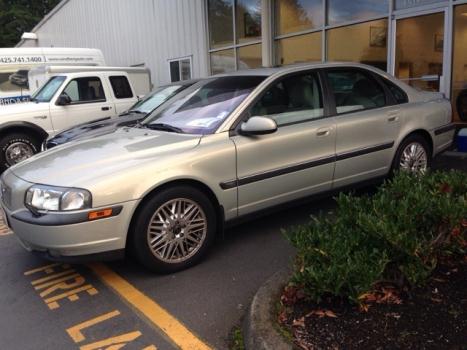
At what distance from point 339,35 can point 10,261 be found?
7.98 meters

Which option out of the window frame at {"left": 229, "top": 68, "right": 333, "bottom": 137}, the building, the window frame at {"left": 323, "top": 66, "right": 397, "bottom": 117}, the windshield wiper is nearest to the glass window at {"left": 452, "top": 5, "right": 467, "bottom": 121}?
the building

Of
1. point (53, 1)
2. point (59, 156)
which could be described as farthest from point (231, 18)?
point (53, 1)

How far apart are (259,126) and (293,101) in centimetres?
76

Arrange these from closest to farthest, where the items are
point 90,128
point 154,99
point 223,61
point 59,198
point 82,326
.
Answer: point 82,326 < point 59,198 < point 90,128 < point 154,99 < point 223,61

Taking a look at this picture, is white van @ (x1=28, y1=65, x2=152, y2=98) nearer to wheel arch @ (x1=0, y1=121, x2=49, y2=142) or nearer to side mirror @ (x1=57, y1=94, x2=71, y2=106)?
side mirror @ (x1=57, y1=94, x2=71, y2=106)

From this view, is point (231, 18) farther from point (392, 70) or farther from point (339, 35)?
point (392, 70)

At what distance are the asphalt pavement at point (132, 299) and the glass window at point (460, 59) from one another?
5246 millimetres

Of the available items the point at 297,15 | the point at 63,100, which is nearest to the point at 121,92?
the point at 63,100

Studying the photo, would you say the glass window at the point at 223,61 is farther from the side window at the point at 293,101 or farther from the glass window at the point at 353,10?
the side window at the point at 293,101

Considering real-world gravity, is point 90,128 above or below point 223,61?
below

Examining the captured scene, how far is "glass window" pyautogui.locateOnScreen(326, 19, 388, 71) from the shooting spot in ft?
30.3

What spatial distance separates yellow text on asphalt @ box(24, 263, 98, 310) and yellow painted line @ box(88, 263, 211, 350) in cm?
17

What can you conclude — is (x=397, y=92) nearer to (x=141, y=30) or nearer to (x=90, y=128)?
(x=90, y=128)

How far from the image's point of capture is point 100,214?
3.47 m
